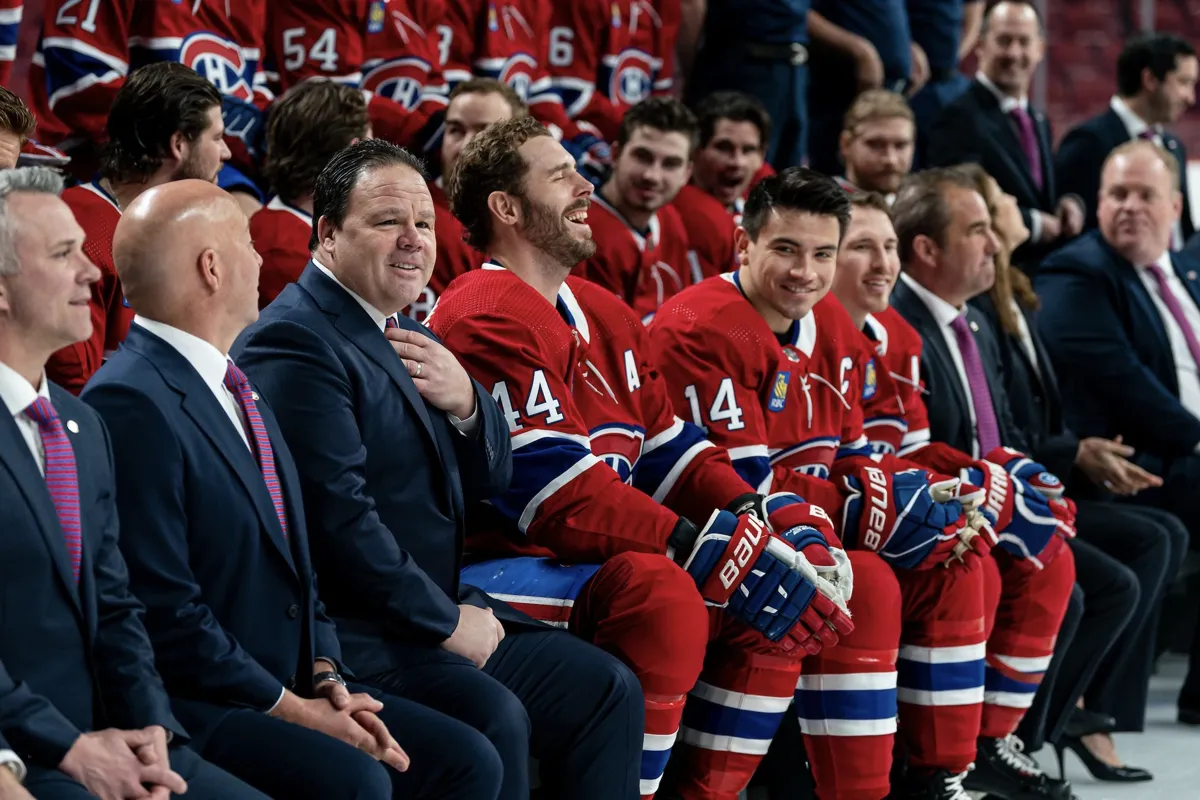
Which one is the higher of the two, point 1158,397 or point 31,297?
point 31,297

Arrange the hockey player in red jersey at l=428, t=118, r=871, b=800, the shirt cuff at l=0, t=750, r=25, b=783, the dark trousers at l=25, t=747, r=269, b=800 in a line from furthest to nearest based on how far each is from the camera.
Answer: the hockey player in red jersey at l=428, t=118, r=871, b=800 < the dark trousers at l=25, t=747, r=269, b=800 < the shirt cuff at l=0, t=750, r=25, b=783

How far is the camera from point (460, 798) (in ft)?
7.84

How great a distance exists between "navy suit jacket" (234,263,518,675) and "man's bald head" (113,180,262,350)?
0.25 meters

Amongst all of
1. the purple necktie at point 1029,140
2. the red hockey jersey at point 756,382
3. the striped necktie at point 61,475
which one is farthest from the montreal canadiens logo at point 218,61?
the purple necktie at point 1029,140

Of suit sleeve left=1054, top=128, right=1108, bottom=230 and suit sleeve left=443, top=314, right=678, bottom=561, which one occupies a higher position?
suit sleeve left=1054, top=128, right=1108, bottom=230

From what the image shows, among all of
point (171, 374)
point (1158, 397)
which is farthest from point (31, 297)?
point (1158, 397)

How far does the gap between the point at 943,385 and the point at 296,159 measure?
5.38 ft

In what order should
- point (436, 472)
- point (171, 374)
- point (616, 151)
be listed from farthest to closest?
point (616, 151)
point (436, 472)
point (171, 374)

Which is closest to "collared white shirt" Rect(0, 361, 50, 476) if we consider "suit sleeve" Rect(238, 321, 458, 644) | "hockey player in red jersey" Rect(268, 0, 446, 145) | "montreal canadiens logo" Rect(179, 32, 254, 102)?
"suit sleeve" Rect(238, 321, 458, 644)

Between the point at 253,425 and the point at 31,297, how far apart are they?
0.40 meters

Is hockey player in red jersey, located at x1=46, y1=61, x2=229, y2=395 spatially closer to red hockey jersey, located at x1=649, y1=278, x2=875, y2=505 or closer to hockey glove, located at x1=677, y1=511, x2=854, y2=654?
red hockey jersey, located at x1=649, y1=278, x2=875, y2=505

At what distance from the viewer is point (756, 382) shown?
3479 millimetres

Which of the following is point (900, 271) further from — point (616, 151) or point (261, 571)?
point (261, 571)

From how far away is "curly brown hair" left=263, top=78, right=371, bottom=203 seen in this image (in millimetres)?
3662
